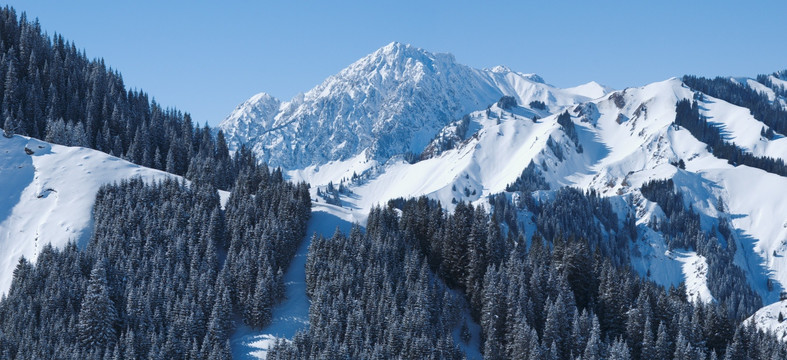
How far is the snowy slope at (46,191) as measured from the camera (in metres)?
130

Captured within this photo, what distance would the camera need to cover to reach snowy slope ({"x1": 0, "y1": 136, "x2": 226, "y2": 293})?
129500 mm

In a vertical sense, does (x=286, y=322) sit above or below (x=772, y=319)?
below

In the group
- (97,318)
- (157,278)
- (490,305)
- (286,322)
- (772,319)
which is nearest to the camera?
→ (97,318)

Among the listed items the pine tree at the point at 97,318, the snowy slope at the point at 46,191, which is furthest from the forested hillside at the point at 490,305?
the snowy slope at the point at 46,191

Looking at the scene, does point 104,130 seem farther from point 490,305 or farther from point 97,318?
point 490,305

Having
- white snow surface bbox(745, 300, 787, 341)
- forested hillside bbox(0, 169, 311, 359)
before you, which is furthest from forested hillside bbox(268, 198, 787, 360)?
white snow surface bbox(745, 300, 787, 341)

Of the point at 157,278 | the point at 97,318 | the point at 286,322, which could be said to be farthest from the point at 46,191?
the point at 286,322

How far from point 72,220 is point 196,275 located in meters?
32.3

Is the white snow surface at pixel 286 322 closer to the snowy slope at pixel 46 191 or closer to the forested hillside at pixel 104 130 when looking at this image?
the snowy slope at pixel 46 191

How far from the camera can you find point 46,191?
474ft

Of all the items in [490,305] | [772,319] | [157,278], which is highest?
[157,278]

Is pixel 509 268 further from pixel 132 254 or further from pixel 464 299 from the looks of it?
pixel 132 254

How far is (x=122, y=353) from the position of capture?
10312 centimetres

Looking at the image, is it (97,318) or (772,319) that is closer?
(97,318)
